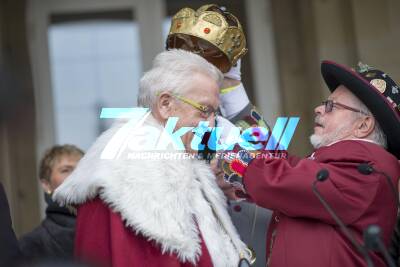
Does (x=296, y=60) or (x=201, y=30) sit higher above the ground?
(x=201, y=30)

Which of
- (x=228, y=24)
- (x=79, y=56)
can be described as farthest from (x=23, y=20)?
(x=228, y=24)

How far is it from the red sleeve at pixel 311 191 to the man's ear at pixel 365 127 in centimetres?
19

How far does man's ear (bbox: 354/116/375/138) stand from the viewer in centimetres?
361

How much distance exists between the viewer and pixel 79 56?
6379 mm

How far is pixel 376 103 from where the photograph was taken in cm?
358

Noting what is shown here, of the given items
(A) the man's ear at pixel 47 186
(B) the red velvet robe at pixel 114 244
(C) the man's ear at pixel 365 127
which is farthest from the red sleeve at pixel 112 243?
(A) the man's ear at pixel 47 186

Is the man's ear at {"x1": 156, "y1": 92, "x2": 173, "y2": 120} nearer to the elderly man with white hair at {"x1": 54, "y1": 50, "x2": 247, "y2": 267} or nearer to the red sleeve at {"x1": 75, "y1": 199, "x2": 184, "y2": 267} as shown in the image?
the elderly man with white hair at {"x1": 54, "y1": 50, "x2": 247, "y2": 267}

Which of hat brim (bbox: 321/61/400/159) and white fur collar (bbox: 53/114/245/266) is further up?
hat brim (bbox: 321/61/400/159)

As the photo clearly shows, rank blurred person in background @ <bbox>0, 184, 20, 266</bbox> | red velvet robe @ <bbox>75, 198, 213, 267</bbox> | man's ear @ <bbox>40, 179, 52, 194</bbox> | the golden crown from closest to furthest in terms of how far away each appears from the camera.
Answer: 1. blurred person in background @ <bbox>0, 184, 20, 266</bbox>
2. red velvet robe @ <bbox>75, 198, 213, 267</bbox>
3. the golden crown
4. man's ear @ <bbox>40, 179, 52, 194</bbox>

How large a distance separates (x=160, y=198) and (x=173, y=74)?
486mm

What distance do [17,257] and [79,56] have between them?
329cm

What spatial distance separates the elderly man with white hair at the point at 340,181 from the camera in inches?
134

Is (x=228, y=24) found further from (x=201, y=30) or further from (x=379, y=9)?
(x=379, y=9)

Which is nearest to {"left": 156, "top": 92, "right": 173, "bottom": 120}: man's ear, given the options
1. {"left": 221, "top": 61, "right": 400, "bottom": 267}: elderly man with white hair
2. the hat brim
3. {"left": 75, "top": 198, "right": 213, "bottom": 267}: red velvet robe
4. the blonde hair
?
{"left": 221, "top": 61, "right": 400, "bottom": 267}: elderly man with white hair
